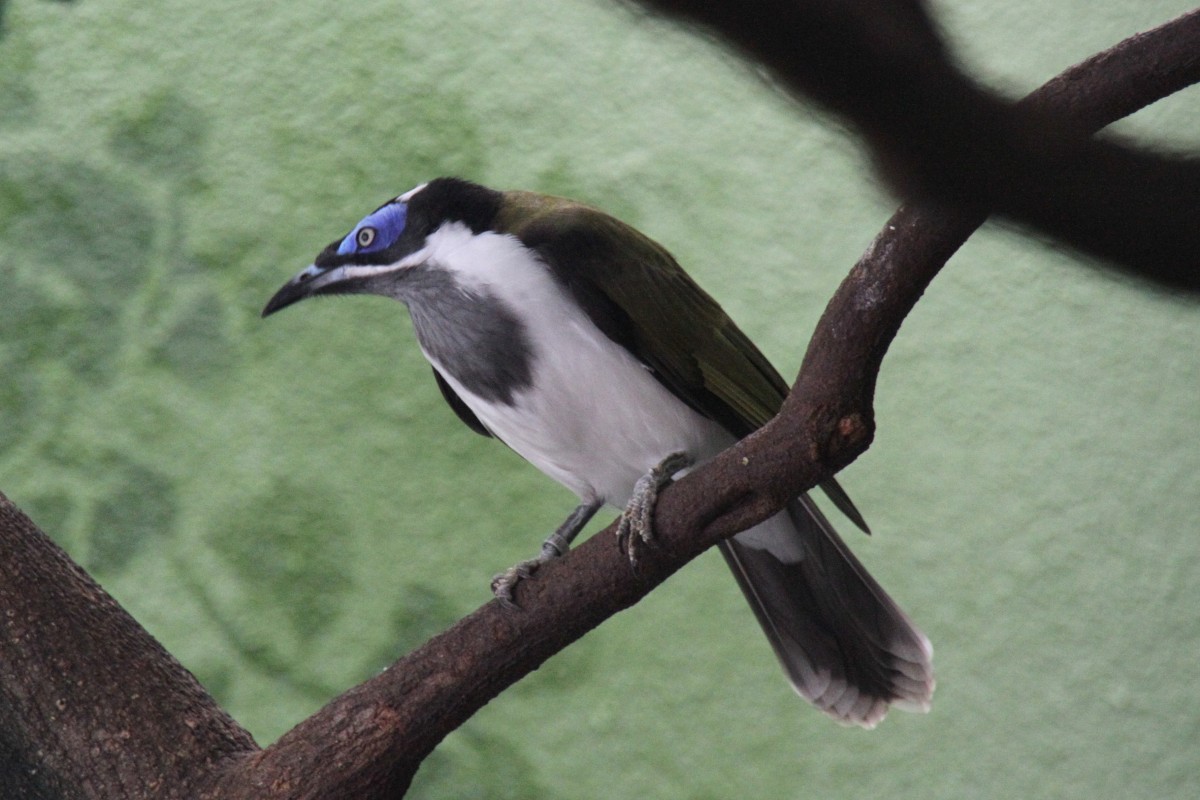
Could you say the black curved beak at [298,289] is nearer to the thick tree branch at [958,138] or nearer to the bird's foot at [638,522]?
the bird's foot at [638,522]

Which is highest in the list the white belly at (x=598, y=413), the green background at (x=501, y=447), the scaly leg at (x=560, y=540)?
the white belly at (x=598, y=413)

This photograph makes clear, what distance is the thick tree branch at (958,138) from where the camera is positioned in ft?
0.69

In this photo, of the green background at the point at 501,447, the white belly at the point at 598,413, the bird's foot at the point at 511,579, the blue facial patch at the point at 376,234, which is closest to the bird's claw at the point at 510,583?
the bird's foot at the point at 511,579

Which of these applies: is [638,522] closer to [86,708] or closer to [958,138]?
[86,708]

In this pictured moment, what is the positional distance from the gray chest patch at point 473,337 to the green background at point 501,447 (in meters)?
0.69

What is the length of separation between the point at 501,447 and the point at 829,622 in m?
0.72

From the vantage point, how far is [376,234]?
3.82 ft

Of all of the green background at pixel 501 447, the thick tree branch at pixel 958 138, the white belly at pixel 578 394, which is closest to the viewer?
the thick tree branch at pixel 958 138

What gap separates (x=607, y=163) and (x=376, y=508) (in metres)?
0.61

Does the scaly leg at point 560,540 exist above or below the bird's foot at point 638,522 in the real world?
below

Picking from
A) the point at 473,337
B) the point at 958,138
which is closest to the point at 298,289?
the point at 473,337

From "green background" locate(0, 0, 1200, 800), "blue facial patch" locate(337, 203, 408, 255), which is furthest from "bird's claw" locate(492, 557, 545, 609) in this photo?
"green background" locate(0, 0, 1200, 800)

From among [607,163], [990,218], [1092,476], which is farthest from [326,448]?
[990,218]

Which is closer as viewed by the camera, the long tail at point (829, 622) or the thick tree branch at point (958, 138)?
the thick tree branch at point (958, 138)
